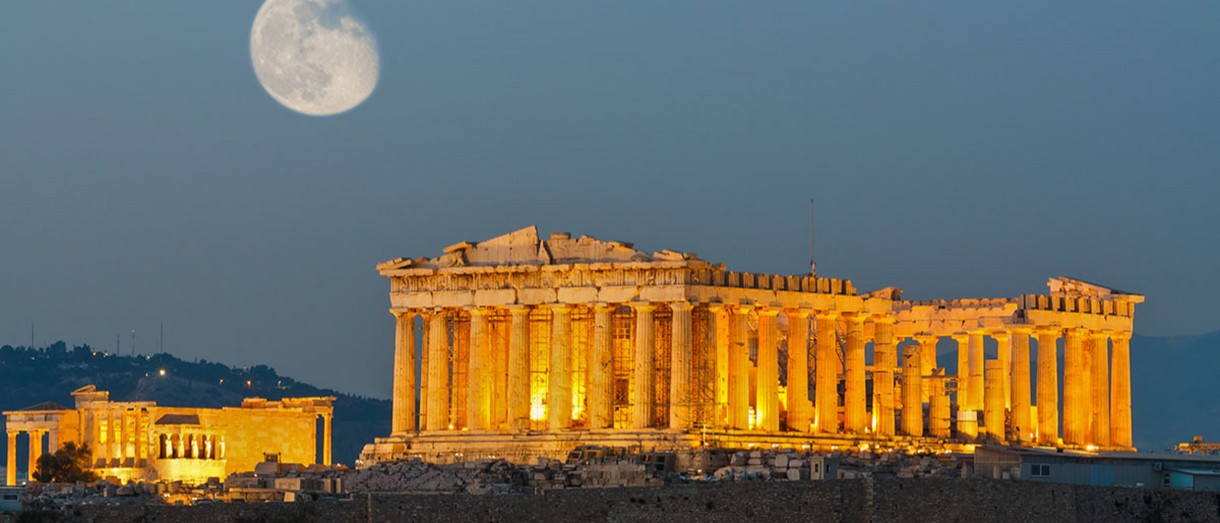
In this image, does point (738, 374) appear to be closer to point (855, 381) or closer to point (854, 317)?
point (855, 381)

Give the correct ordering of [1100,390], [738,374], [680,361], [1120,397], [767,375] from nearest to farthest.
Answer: [680,361], [738,374], [767,375], [1100,390], [1120,397]

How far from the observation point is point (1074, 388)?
5192 inches

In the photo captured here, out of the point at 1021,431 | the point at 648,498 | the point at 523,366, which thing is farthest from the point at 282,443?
the point at 648,498

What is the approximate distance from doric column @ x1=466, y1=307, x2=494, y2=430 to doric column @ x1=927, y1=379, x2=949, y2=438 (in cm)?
1929

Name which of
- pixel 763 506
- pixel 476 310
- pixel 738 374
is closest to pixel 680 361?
pixel 738 374

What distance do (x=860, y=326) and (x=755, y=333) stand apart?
4.42m

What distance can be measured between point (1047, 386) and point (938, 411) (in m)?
4.72

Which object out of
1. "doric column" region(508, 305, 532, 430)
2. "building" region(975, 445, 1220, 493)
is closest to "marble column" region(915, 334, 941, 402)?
"doric column" region(508, 305, 532, 430)

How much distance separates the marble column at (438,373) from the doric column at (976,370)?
2369cm

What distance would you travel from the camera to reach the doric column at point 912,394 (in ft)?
420

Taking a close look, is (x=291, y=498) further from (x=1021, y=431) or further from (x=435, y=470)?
(x=1021, y=431)

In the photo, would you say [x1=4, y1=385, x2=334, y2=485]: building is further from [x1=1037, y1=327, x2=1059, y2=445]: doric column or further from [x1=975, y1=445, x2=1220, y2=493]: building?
[x1=975, y1=445, x2=1220, y2=493]: building

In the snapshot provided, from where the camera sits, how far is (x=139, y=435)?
5305 inches

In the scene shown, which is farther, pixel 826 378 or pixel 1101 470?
pixel 826 378
